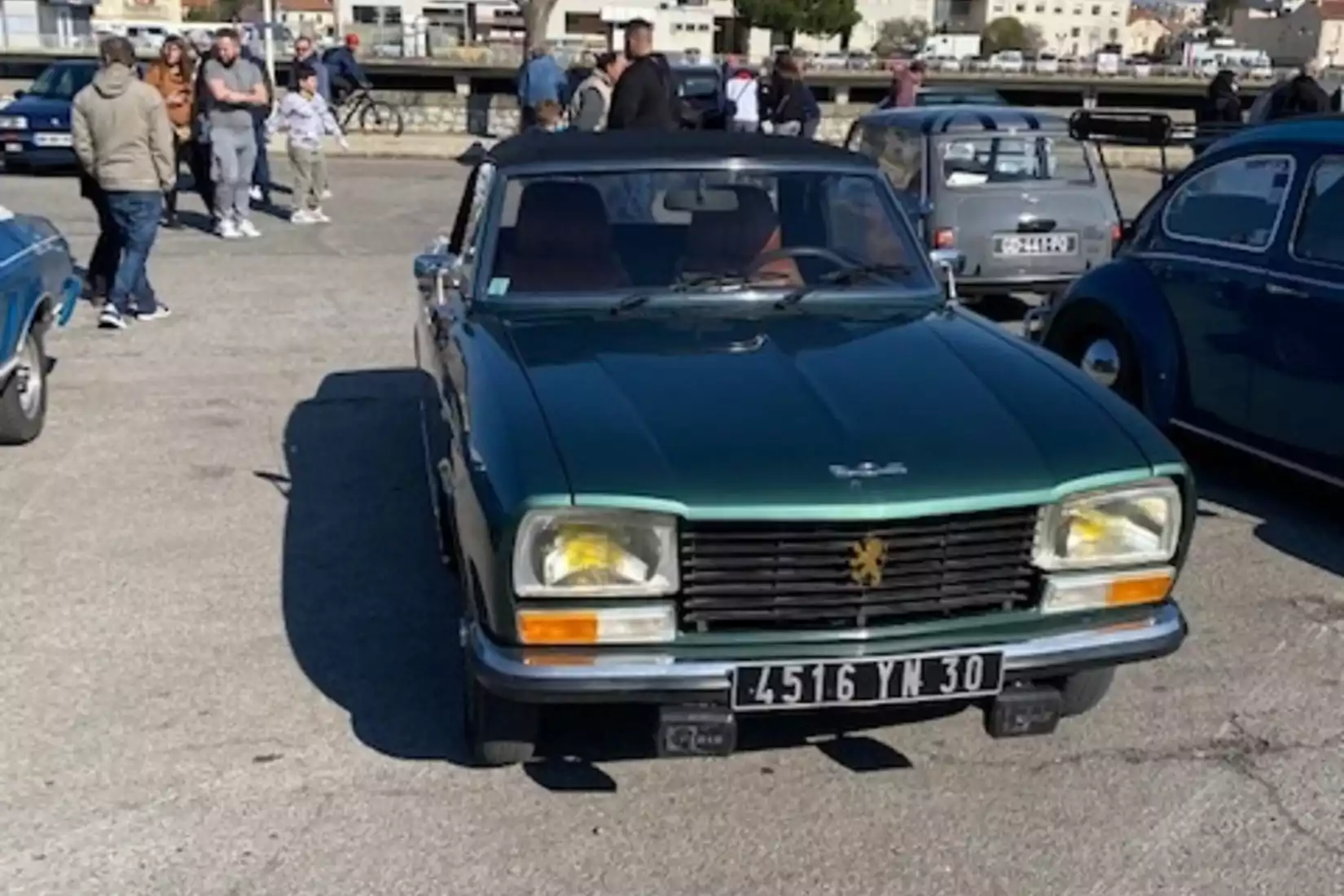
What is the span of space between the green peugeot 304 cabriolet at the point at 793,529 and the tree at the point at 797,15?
3750 inches

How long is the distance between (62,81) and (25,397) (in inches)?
519

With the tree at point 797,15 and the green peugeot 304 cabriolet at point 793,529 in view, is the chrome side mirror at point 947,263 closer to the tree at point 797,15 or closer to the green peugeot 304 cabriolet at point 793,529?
the green peugeot 304 cabriolet at point 793,529

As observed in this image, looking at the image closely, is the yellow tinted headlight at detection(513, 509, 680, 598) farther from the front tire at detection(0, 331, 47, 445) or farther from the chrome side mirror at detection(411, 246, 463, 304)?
the front tire at detection(0, 331, 47, 445)

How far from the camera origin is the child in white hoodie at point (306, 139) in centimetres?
1348

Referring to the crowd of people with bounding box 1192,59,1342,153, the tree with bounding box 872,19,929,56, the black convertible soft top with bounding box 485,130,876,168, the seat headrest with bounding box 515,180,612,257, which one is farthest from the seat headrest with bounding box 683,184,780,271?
the tree with bounding box 872,19,929,56

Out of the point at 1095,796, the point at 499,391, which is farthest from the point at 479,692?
the point at 1095,796

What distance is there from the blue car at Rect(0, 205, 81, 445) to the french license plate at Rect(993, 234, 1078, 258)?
6.12 m

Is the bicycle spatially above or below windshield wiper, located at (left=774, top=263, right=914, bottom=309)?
below

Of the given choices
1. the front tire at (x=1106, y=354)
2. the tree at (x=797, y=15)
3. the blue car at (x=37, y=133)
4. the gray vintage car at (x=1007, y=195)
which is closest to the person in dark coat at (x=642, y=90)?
the gray vintage car at (x=1007, y=195)

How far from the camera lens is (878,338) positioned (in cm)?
434

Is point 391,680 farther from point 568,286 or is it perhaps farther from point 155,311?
point 155,311

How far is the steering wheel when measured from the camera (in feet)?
15.7

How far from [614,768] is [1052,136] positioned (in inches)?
314

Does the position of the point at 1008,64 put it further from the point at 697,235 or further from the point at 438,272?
the point at 438,272
